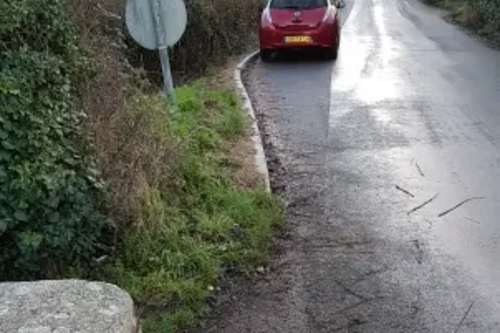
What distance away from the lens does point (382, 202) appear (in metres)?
7.05

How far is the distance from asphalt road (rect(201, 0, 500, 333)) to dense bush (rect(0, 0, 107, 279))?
121cm

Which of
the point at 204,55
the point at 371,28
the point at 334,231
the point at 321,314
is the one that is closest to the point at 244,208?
the point at 334,231

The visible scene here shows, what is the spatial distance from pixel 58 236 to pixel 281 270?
1824 mm

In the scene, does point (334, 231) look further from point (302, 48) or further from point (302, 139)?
point (302, 48)

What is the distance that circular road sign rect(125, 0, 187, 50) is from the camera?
8117mm

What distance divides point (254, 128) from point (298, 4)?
809cm

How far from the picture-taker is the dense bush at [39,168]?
4.63 metres

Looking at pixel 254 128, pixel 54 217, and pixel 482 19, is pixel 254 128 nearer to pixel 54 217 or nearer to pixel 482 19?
pixel 54 217

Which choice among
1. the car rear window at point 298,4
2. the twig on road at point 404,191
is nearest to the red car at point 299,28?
the car rear window at point 298,4

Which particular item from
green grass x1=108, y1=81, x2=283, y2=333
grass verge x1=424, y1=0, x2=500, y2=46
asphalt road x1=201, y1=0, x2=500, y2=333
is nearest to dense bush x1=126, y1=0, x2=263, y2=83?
asphalt road x1=201, y1=0, x2=500, y2=333

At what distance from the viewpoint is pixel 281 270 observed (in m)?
5.59

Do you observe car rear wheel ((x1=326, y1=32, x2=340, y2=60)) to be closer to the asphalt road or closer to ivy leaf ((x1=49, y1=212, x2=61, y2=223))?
the asphalt road

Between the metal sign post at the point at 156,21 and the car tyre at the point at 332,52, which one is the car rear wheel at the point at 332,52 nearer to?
the car tyre at the point at 332,52

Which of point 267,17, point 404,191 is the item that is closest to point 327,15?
point 267,17
